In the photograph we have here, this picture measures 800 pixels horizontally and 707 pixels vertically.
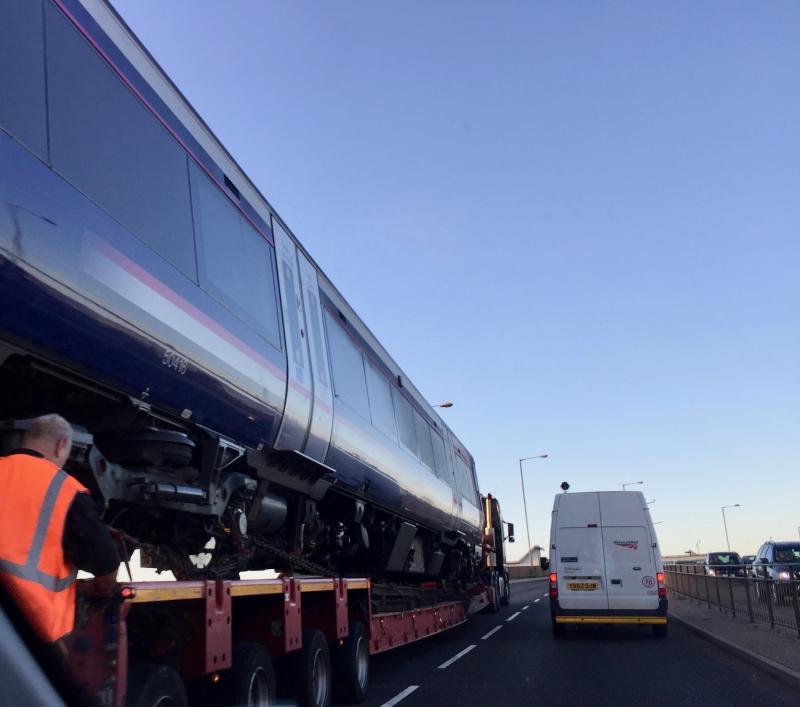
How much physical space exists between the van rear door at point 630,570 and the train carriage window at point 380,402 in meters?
5.43

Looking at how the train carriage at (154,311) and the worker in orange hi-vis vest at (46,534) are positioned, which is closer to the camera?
the worker in orange hi-vis vest at (46,534)

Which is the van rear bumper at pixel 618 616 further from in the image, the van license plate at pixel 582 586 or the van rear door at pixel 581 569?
the van license plate at pixel 582 586

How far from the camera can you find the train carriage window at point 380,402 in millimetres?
10773

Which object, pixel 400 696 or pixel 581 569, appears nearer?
pixel 400 696

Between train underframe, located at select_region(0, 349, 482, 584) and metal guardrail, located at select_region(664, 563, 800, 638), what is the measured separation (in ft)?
26.3

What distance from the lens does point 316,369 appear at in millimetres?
8172

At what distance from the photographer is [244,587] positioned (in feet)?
18.2

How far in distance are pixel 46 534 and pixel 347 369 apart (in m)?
6.84

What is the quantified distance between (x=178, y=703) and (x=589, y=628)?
14.8 meters

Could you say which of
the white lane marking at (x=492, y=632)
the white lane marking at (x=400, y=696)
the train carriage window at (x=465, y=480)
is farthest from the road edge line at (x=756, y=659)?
the train carriage window at (x=465, y=480)

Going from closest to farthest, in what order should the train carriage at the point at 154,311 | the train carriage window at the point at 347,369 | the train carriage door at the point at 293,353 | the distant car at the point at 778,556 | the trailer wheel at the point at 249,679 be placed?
1. the train carriage at the point at 154,311
2. the trailer wheel at the point at 249,679
3. the train carriage door at the point at 293,353
4. the train carriage window at the point at 347,369
5. the distant car at the point at 778,556

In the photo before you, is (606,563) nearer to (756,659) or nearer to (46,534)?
(756,659)

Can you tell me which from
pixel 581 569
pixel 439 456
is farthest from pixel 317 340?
pixel 581 569

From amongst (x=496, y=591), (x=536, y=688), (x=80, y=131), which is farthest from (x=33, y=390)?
(x=496, y=591)
